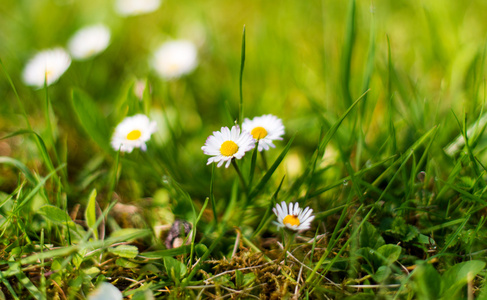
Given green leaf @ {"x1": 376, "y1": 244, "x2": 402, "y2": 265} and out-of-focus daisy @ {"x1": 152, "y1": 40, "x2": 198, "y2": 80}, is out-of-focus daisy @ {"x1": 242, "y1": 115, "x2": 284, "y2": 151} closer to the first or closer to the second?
green leaf @ {"x1": 376, "y1": 244, "x2": 402, "y2": 265}

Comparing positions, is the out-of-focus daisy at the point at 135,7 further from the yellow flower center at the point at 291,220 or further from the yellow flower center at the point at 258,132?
the yellow flower center at the point at 291,220

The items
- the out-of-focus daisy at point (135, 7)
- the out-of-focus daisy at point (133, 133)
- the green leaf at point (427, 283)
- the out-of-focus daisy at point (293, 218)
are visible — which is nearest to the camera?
the green leaf at point (427, 283)

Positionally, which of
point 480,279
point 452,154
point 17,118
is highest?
point 17,118

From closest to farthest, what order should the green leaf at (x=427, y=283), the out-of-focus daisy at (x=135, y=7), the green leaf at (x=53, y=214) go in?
the green leaf at (x=427, y=283)
the green leaf at (x=53, y=214)
the out-of-focus daisy at (x=135, y=7)

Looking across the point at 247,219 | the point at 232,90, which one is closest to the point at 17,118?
the point at 232,90

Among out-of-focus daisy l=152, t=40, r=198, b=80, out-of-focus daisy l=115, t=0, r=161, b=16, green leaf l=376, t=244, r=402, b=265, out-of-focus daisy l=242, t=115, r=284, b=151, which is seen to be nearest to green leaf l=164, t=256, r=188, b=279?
out-of-focus daisy l=242, t=115, r=284, b=151

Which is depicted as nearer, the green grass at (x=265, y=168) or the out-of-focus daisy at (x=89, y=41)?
the green grass at (x=265, y=168)

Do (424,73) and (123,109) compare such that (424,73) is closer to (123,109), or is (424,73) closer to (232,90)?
(232,90)

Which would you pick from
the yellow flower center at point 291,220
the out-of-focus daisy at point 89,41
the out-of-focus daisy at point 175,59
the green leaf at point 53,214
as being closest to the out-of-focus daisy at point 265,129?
the yellow flower center at point 291,220
